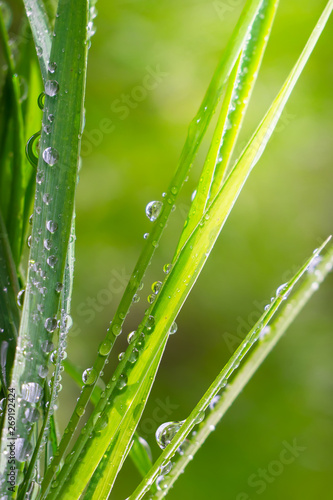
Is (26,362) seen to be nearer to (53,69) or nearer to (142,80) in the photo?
(53,69)

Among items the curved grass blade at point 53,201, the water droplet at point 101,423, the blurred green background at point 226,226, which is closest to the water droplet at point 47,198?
the curved grass blade at point 53,201

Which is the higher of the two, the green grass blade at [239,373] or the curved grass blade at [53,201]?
the curved grass blade at [53,201]

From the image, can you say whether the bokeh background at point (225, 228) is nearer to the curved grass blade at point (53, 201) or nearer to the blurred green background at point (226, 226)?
the blurred green background at point (226, 226)

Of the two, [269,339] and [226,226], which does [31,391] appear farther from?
[226,226]

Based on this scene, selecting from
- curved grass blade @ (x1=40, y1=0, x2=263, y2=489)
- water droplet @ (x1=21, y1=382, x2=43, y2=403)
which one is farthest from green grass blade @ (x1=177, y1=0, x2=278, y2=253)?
water droplet @ (x1=21, y1=382, x2=43, y2=403)

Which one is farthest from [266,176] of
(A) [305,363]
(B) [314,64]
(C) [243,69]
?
(C) [243,69]

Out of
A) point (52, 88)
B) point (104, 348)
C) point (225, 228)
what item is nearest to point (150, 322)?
point (104, 348)

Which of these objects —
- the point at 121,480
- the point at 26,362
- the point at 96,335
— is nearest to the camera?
the point at 26,362
